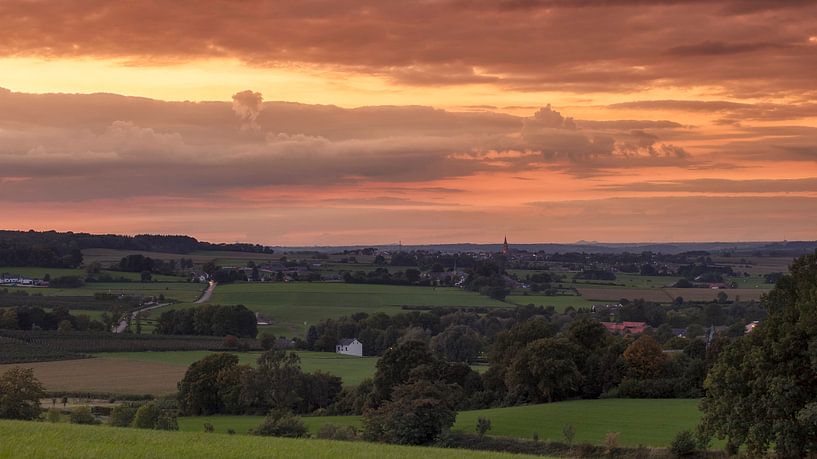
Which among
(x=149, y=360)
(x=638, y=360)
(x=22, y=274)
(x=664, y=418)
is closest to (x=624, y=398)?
(x=638, y=360)

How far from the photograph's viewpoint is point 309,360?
120750 millimetres

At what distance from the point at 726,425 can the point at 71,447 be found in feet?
92.8

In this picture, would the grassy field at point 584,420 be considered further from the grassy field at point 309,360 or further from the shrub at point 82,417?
the grassy field at point 309,360

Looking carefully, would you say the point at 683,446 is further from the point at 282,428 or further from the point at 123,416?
the point at 123,416

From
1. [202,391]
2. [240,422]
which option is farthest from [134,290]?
[240,422]

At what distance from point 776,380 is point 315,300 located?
14191 cm

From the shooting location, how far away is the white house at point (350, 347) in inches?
5335

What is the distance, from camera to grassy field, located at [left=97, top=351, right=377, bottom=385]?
10875 centimetres

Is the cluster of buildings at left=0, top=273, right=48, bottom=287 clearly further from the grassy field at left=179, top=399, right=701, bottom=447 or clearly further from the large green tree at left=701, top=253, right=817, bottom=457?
the large green tree at left=701, top=253, right=817, bottom=457

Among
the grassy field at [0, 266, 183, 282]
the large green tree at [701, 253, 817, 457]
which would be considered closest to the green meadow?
the grassy field at [0, 266, 183, 282]

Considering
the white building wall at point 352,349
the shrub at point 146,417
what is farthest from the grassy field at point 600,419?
the white building wall at point 352,349

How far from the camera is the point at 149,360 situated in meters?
116

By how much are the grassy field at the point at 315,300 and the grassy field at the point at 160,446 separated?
4422 inches

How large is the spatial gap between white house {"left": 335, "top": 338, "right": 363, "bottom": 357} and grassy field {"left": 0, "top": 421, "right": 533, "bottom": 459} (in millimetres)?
99917
